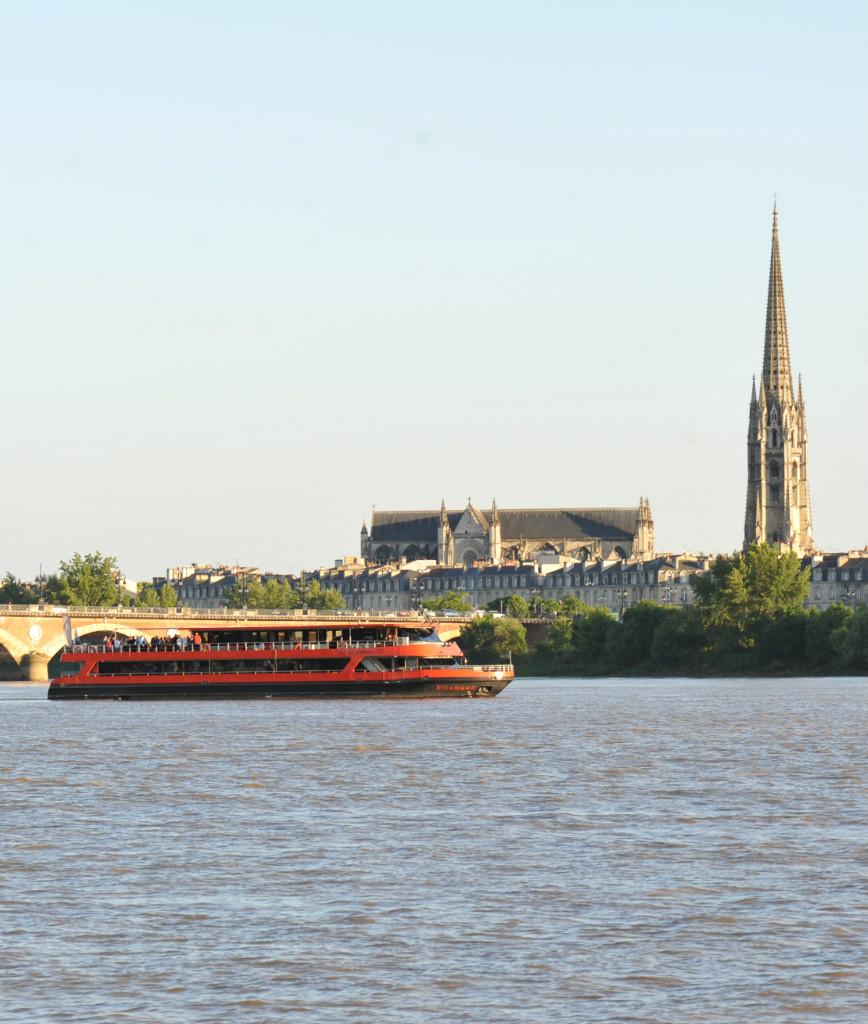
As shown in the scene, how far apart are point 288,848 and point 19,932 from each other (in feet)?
30.2

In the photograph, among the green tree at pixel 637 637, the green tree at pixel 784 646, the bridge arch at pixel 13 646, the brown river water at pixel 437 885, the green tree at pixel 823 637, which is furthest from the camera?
the green tree at pixel 637 637

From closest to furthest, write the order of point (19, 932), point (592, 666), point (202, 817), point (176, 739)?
point (19, 932) < point (202, 817) < point (176, 739) < point (592, 666)

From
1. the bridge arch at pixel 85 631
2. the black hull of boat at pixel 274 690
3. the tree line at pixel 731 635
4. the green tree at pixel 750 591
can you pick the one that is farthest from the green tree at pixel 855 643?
the bridge arch at pixel 85 631

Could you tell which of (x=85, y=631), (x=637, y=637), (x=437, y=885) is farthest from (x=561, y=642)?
(x=437, y=885)

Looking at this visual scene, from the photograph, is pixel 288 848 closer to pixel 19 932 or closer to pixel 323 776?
pixel 19 932

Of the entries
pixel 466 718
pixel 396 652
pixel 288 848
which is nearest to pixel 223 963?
pixel 288 848

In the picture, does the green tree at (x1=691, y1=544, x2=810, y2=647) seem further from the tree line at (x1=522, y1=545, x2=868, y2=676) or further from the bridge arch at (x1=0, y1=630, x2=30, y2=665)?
the bridge arch at (x1=0, y1=630, x2=30, y2=665)

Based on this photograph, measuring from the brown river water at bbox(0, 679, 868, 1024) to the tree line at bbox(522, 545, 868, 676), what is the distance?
94.5 m

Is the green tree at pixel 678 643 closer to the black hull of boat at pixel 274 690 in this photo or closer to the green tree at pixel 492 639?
the green tree at pixel 492 639

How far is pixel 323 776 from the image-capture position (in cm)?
5372

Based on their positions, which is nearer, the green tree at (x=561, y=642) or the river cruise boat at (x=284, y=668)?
the river cruise boat at (x=284, y=668)

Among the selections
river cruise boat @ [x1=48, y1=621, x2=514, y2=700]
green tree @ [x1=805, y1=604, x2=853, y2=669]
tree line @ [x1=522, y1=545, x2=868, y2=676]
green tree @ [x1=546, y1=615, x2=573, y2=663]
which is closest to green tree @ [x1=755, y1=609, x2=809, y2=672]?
tree line @ [x1=522, y1=545, x2=868, y2=676]

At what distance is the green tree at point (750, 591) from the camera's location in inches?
6560

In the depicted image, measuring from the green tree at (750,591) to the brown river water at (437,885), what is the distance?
103m
